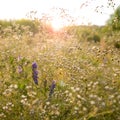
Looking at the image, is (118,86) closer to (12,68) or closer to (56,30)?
(12,68)

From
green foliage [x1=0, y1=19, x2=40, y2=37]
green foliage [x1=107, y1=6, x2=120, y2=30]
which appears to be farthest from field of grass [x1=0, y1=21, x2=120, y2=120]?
green foliage [x1=0, y1=19, x2=40, y2=37]

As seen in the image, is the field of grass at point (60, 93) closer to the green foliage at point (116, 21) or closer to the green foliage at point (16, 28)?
the green foliage at point (116, 21)

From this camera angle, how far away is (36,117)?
3887 mm

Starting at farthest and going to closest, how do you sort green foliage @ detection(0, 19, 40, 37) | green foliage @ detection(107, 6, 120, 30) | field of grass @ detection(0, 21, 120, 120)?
green foliage @ detection(0, 19, 40, 37)
green foliage @ detection(107, 6, 120, 30)
field of grass @ detection(0, 21, 120, 120)

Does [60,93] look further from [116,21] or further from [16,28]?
[16,28]

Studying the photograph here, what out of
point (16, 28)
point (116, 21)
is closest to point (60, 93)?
point (116, 21)

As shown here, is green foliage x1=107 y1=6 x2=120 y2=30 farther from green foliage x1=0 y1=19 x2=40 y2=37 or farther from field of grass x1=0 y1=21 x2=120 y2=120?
green foliage x1=0 y1=19 x2=40 y2=37

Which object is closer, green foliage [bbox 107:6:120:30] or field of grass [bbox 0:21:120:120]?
field of grass [bbox 0:21:120:120]

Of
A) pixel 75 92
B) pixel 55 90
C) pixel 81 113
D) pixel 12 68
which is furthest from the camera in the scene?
pixel 12 68

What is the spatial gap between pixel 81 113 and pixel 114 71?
1.16 meters

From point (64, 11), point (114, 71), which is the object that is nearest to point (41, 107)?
point (114, 71)

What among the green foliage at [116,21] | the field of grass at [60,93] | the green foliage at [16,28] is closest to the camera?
the field of grass at [60,93]

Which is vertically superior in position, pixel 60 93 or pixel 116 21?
pixel 116 21

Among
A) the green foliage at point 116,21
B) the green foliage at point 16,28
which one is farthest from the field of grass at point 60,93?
the green foliage at point 16,28
